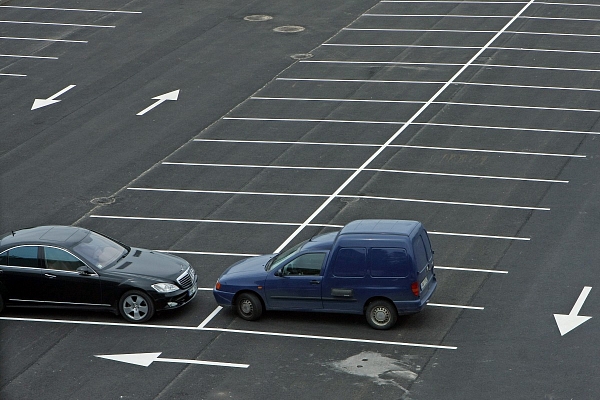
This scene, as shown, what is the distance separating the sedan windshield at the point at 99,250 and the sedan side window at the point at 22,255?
0.75 meters

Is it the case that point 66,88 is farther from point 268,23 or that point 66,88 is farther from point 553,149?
point 553,149

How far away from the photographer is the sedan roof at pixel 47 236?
18094 mm

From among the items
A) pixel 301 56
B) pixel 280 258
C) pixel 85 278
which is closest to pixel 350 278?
pixel 280 258

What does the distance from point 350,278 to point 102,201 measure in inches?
341

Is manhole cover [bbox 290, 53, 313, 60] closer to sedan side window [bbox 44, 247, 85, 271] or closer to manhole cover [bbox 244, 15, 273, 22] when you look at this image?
manhole cover [bbox 244, 15, 273, 22]

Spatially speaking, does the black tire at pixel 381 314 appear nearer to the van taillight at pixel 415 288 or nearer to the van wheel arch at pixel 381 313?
the van wheel arch at pixel 381 313

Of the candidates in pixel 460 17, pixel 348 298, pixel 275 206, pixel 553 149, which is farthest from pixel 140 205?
pixel 460 17

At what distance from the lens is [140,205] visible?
23141mm

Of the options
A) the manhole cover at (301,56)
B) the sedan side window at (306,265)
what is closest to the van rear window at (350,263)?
the sedan side window at (306,265)

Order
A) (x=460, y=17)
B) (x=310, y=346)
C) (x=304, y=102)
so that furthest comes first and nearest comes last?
(x=460, y=17), (x=304, y=102), (x=310, y=346)

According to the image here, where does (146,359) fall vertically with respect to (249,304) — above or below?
below

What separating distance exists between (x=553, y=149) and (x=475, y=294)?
27.8 feet

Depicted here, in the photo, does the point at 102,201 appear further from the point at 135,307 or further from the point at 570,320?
the point at 570,320

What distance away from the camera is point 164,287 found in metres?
17.6
